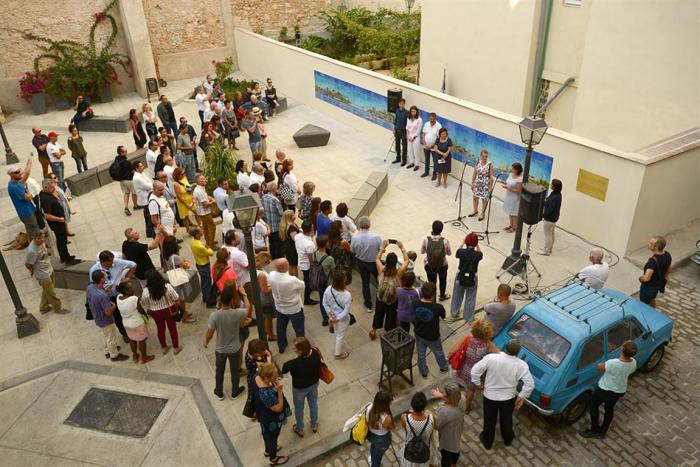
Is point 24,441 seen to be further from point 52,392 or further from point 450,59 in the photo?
point 450,59

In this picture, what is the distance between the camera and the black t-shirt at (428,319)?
712cm

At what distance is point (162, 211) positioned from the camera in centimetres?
996

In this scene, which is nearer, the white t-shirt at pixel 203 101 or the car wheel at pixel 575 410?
the car wheel at pixel 575 410

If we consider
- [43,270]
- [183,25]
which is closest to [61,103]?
[183,25]

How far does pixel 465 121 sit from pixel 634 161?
14.5 feet

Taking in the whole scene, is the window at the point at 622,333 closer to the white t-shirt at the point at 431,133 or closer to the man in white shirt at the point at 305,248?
the man in white shirt at the point at 305,248

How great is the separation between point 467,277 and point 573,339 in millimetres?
1995

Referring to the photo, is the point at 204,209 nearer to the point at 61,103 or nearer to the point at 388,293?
the point at 388,293

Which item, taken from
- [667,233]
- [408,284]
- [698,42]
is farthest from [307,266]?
[698,42]

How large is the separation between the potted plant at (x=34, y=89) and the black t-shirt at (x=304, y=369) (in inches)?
767

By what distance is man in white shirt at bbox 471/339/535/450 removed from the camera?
6.18 meters

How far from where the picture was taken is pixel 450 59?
61.8 feet

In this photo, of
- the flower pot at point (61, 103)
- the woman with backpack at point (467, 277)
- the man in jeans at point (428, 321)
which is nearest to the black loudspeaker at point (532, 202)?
the woman with backpack at point (467, 277)

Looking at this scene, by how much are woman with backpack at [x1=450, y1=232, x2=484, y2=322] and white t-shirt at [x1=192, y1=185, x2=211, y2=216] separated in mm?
4899
